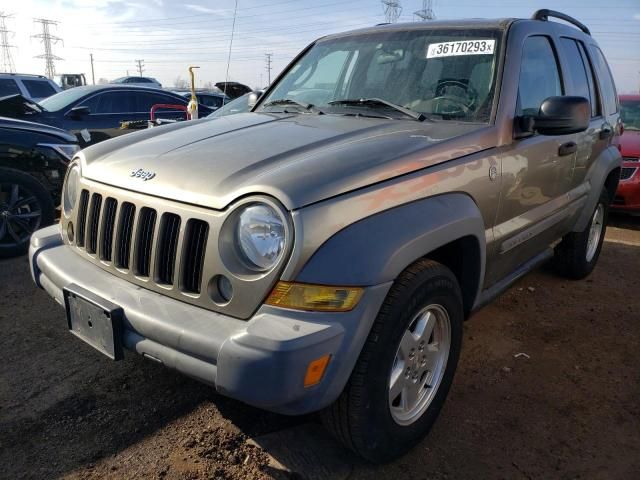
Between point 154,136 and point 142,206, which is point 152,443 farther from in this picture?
point 154,136

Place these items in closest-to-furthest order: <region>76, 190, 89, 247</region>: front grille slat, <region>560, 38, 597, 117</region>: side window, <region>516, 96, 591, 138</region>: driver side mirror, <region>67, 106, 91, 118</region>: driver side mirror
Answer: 1. <region>76, 190, 89, 247</region>: front grille slat
2. <region>516, 96, 591, 138</region>: driver side mirror
3. <region>560, 38, 597, 117</region>: side window
4. <region>67, 106, 91, 118</region>: driver side mirror

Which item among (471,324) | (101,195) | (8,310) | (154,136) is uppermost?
(154,136)

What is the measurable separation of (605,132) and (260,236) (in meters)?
3.35

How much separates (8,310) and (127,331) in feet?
7.46

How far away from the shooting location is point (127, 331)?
2072mm

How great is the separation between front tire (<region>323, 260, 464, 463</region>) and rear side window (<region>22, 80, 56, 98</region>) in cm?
1203

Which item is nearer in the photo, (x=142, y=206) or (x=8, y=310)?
(x=142, y=206)

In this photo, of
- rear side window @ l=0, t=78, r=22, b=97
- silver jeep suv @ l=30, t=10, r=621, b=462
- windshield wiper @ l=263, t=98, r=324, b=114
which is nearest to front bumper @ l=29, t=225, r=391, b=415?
silver jeep suv @ l=30, t=10, r=621, b=462

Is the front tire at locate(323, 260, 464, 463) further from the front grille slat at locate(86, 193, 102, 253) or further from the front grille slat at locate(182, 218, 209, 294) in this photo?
the front grille slat at locate(86, 193, 102, 253)

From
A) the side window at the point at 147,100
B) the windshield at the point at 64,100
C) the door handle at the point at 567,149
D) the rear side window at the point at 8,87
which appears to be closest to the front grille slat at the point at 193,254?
the door handle at the point at 567,149

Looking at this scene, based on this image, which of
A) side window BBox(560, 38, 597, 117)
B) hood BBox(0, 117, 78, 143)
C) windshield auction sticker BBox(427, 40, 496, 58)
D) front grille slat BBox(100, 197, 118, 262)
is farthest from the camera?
hood BBox(0, 117, 78, 143)

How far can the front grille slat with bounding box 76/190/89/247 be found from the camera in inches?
102

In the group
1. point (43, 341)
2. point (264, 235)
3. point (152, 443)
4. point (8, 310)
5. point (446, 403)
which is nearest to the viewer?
point (264, 235)

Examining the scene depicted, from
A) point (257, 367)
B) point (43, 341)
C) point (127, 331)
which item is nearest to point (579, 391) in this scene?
point (257, 367)
